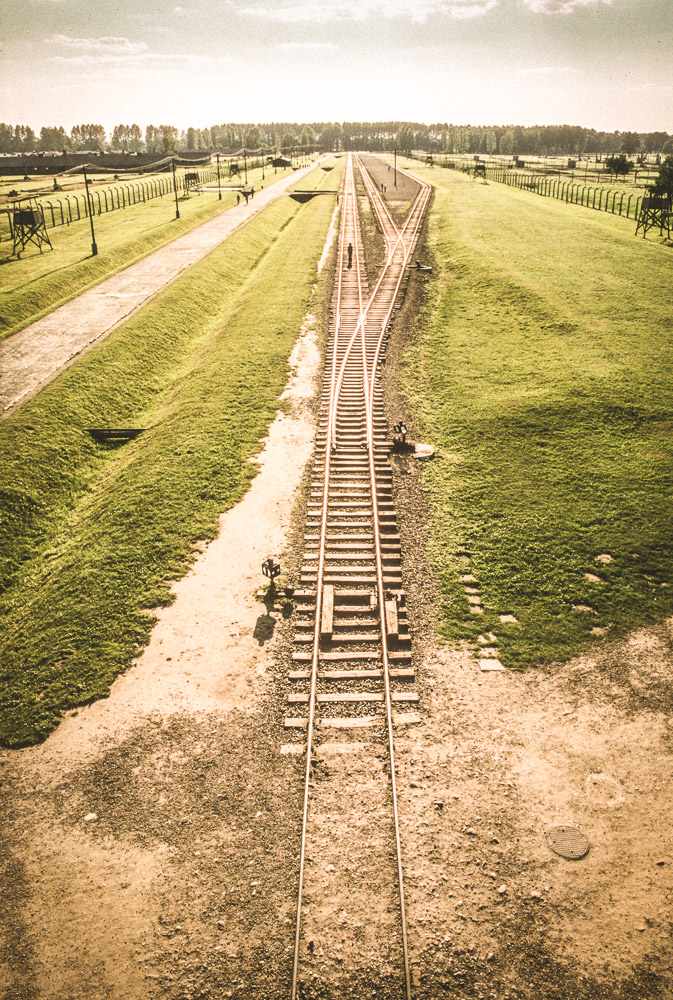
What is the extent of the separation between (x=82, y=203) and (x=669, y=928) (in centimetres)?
7105

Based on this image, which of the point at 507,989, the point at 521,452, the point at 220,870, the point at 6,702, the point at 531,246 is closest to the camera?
the point at 507,989

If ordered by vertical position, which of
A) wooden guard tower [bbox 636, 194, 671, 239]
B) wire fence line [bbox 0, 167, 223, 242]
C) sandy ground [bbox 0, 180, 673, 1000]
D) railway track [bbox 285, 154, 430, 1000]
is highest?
wire fence line [bbox 0, 167, 223, 242]

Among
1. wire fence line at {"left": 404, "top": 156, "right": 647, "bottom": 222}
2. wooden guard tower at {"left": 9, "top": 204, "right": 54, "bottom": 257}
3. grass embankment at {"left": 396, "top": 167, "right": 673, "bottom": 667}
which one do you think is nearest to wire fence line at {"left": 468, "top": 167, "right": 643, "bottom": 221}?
wire fence line at {"left": 404, "top": 156, "right": 647, "bottom": 222}

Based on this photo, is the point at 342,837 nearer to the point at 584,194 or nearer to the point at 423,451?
the point at 423,451

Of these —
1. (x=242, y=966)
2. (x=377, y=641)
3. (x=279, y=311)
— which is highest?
(x=279, y=311)

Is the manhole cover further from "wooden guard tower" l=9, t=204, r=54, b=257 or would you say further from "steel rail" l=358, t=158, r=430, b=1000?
"wooden guard tower" l=9, t=204, r=54, b=257

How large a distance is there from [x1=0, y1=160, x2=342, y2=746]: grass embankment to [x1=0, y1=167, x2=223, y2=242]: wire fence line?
25266 millimetres

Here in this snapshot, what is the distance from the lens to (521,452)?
1842 centimetres

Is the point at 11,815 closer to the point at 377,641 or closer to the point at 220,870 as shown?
the point at 220,870

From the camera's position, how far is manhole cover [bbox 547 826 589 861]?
27.6ft

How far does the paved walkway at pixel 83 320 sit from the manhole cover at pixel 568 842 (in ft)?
69.5

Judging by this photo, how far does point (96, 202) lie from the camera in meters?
60.7

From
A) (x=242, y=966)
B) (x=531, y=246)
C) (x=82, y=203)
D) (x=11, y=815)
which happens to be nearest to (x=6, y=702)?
(x=11, y=815)

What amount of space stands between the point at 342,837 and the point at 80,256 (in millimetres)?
41412
